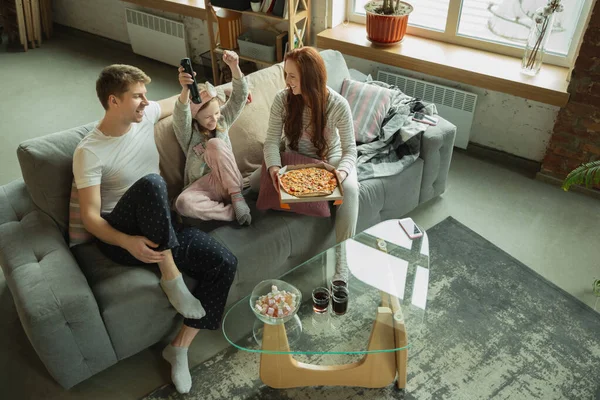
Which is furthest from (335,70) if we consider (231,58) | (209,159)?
(209,159)

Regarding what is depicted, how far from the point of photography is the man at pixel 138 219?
1931 millimetres

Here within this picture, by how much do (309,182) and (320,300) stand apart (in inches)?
22.0

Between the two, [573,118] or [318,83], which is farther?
[573,118]

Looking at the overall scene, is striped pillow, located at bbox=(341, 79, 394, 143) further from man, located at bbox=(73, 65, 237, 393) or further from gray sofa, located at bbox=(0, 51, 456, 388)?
man, located at bbox=(73, 65, 237, 393)

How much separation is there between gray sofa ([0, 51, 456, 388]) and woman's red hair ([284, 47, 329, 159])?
Answer: 35 centimetres

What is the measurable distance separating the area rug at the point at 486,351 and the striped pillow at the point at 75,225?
2.25ft

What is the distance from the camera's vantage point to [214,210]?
2.26 metres

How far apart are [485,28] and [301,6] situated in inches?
50.3

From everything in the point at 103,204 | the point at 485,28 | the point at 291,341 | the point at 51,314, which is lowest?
the point at 291,341

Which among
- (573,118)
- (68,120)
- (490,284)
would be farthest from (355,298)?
(68,120)

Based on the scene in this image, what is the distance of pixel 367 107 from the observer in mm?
2854

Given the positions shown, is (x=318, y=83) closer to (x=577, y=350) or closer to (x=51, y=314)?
(x=51, y=314)

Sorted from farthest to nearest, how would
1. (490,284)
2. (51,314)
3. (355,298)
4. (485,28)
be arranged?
(485,28)
(490,284)
(355,298)
(51,314)

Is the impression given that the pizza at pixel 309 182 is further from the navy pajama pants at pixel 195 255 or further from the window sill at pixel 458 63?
the window sill at pixel 458 63
